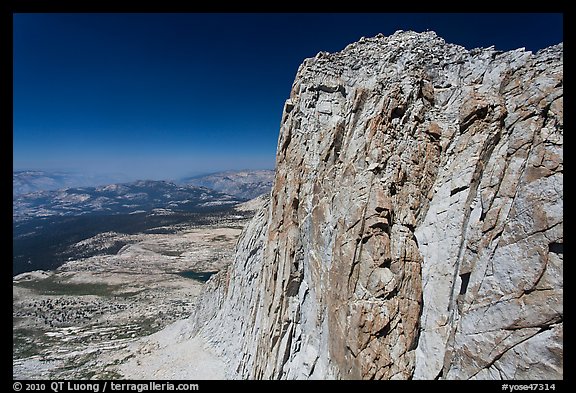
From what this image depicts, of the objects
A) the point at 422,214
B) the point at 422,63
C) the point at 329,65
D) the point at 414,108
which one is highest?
the point at 329,65

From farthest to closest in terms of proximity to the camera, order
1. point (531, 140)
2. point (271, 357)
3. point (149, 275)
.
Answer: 1. point (149, 275)
2. point (271, 357)
3. point (531, 140)

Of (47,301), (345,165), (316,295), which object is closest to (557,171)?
(345,165)
